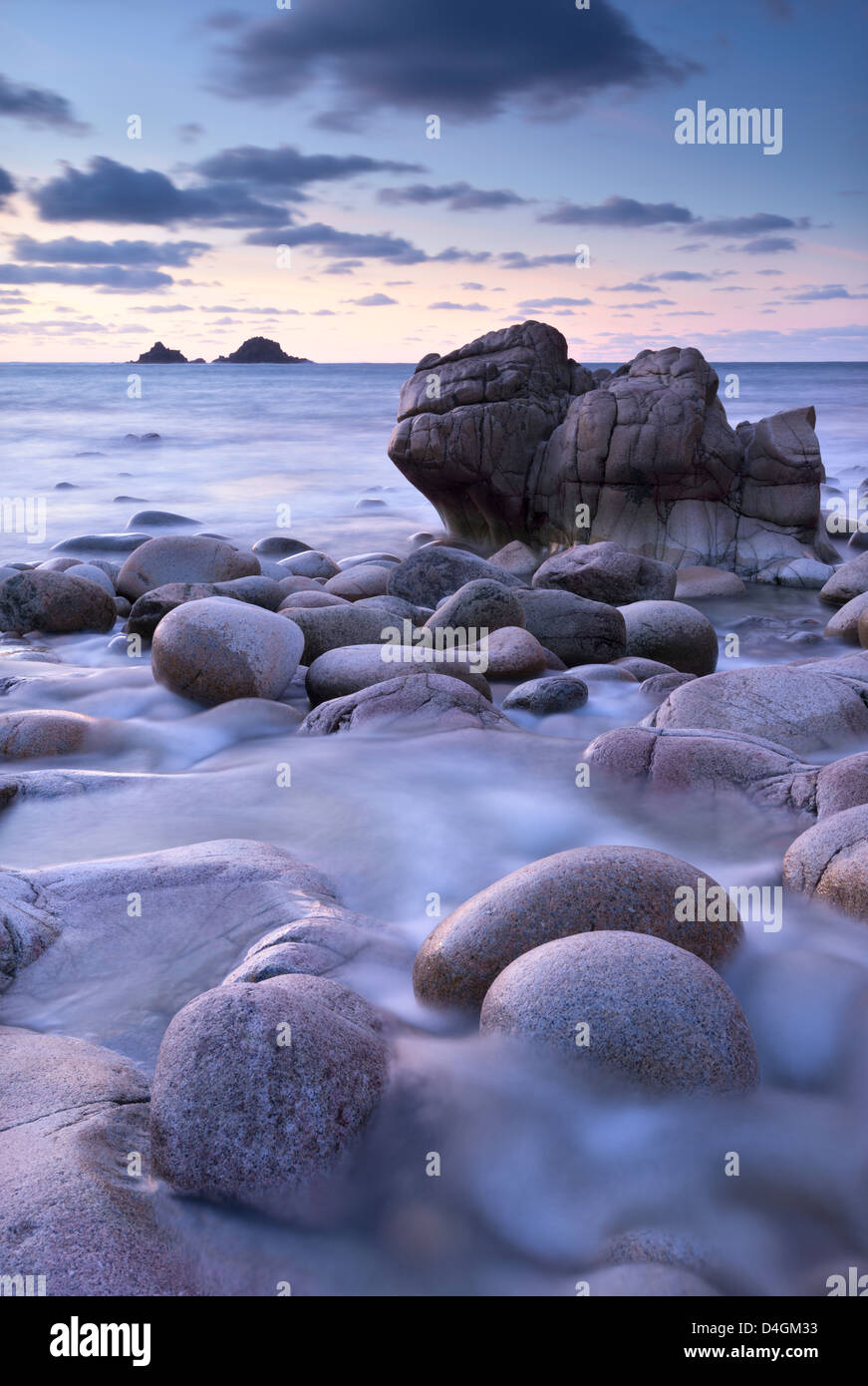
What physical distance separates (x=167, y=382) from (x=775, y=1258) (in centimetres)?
8122

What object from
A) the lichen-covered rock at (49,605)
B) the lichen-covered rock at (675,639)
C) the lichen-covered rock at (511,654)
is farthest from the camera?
the lichen-covered rock at (49,605)

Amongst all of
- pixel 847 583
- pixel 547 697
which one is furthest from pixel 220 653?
pixel 847 583

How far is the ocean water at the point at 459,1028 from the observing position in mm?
2201

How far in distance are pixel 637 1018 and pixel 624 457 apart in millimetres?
10931

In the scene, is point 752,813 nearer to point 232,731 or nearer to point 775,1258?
point 775,1258

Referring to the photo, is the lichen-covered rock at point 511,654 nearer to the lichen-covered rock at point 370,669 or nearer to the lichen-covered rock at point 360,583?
the lichen-covered rock at point 370,669

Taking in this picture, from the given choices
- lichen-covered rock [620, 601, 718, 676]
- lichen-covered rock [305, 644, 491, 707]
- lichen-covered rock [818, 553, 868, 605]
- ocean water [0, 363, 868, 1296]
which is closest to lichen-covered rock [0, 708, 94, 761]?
ocean water [0, 363, 868, 1296]

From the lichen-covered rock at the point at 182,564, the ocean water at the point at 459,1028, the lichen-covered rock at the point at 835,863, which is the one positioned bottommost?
the ocean water at the point at 459,1028

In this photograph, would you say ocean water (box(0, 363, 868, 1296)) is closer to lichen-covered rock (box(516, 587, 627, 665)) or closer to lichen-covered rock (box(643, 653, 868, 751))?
lichen-covered rock (box(643, 653, 868, 751))

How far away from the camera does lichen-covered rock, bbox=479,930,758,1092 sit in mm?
2467

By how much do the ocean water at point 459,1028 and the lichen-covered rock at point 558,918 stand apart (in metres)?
0.14

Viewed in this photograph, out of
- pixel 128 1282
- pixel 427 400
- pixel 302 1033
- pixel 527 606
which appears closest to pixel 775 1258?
pixel 302 1033

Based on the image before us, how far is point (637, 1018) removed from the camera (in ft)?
8.13

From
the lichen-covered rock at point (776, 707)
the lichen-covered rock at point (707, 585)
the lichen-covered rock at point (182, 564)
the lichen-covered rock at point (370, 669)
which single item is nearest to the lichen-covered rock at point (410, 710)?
the lichen-covered rock at point (370, 669)
